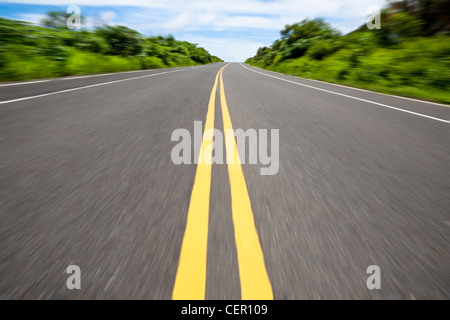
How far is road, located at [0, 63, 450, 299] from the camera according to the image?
1.26 m

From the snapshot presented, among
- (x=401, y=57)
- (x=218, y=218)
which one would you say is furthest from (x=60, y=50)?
(x=401, y=57)

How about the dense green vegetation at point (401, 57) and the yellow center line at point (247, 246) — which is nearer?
the yellow center line at point (247, 246)

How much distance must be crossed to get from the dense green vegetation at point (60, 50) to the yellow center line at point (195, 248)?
32.3ft

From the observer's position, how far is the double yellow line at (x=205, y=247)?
3.98 feet

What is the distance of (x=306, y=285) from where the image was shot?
1.25 meters

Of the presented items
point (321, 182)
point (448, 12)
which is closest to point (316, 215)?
point (321, 182)

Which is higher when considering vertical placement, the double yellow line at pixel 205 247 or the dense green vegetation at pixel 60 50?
the dense green vegetation at pixel 60 50

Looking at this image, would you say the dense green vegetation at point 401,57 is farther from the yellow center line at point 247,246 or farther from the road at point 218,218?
the yellow center line at point 247,246

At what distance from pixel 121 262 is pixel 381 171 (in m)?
2.70

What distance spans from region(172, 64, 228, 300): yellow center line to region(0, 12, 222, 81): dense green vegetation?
32.3 ft

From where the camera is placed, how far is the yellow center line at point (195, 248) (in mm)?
1208

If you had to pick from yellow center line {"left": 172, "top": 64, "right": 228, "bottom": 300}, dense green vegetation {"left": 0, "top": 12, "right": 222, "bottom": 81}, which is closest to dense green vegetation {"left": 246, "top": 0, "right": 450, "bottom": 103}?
yellow center line {"left": 172, "top": 64, "right": 228, "bottom": 300}

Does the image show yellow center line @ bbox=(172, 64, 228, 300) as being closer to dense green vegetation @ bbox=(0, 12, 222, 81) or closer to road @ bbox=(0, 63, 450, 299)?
road @ bbox=(0, 63, 450, 299)

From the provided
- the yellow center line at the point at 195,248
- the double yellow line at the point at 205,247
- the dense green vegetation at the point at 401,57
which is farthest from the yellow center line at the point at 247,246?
the dense green vegetation at the point at 401,57
